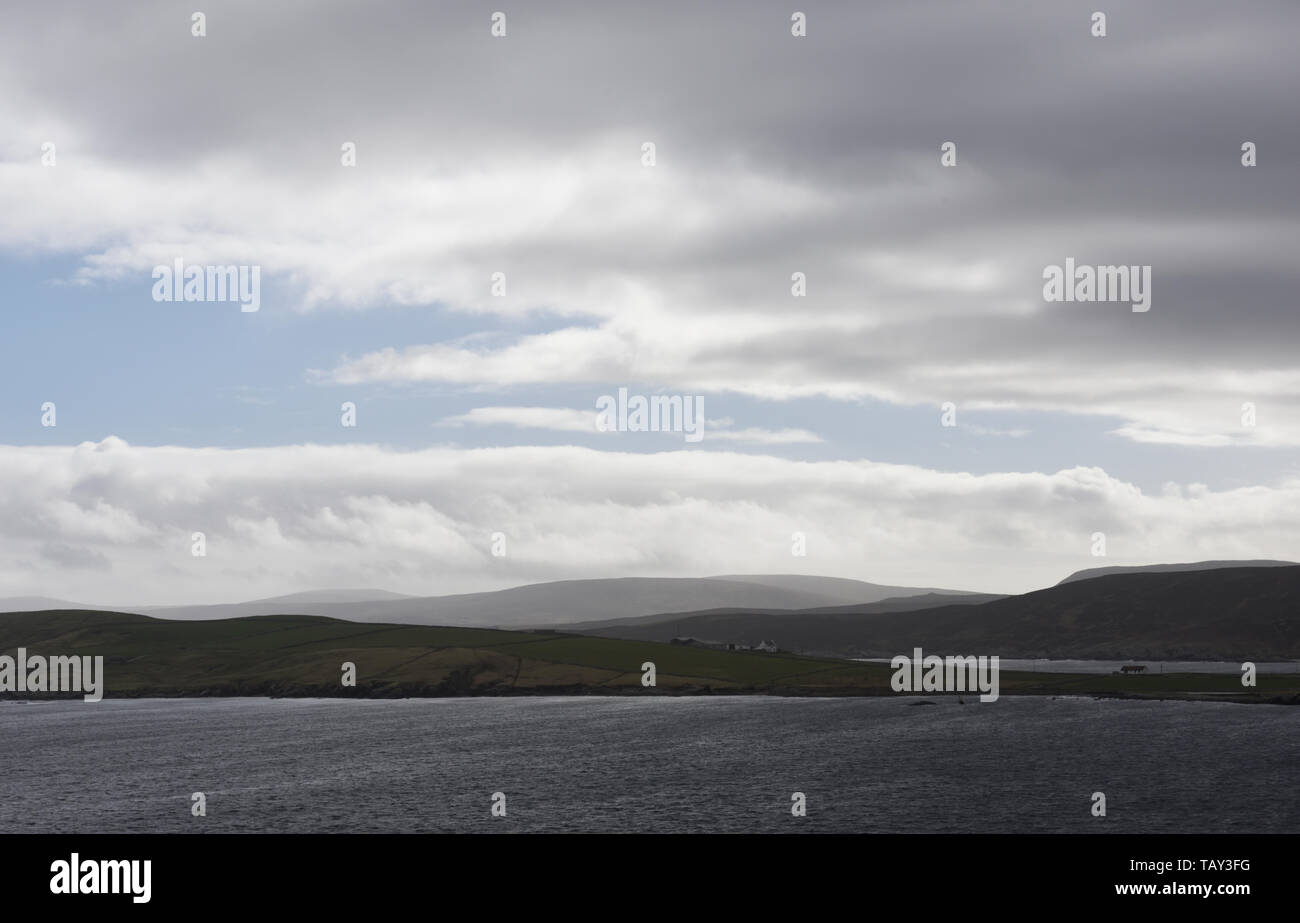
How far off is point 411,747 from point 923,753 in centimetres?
7621

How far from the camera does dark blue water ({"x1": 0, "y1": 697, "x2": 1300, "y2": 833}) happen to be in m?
104

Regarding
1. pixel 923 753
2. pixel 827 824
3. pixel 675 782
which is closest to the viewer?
pixel 827 824

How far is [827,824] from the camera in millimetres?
100000

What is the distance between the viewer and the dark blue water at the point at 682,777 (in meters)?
104

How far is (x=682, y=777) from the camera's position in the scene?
133 m
